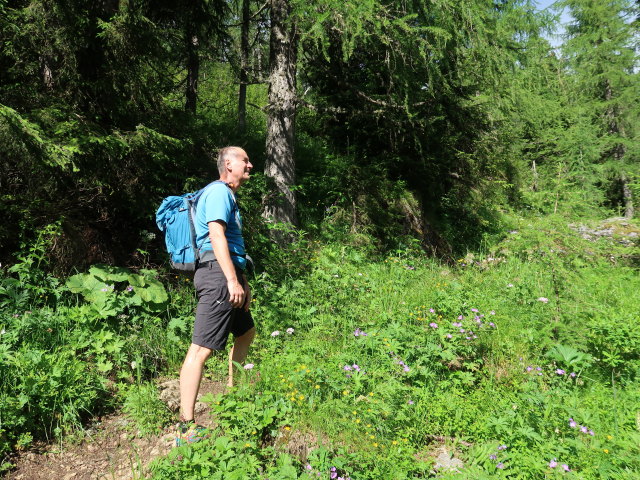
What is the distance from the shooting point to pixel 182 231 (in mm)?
3127

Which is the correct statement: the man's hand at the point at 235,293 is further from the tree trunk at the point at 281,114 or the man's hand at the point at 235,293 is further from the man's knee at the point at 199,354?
the tree trunk at the point at 281,114

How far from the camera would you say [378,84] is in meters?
7.93

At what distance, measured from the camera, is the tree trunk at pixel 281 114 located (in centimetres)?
625

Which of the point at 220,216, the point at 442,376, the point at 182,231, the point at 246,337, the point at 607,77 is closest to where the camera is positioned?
the point at 220,216

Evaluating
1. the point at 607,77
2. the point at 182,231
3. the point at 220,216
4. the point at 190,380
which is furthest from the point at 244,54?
the point at 607,77

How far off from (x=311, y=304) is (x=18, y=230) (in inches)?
122

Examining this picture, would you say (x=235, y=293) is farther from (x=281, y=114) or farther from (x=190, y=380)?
(x=281, y=114)

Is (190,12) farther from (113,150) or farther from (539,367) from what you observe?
(539,367)

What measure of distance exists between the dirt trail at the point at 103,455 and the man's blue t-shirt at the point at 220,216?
1.41m

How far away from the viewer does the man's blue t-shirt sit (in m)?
2.88

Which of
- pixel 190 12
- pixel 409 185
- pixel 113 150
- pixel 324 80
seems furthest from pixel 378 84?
pixel 113 150

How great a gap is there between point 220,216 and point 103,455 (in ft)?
6.34

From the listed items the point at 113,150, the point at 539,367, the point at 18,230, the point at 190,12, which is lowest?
the point at 539,367

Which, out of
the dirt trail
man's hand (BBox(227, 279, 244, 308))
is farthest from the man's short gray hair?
the dirt trail
